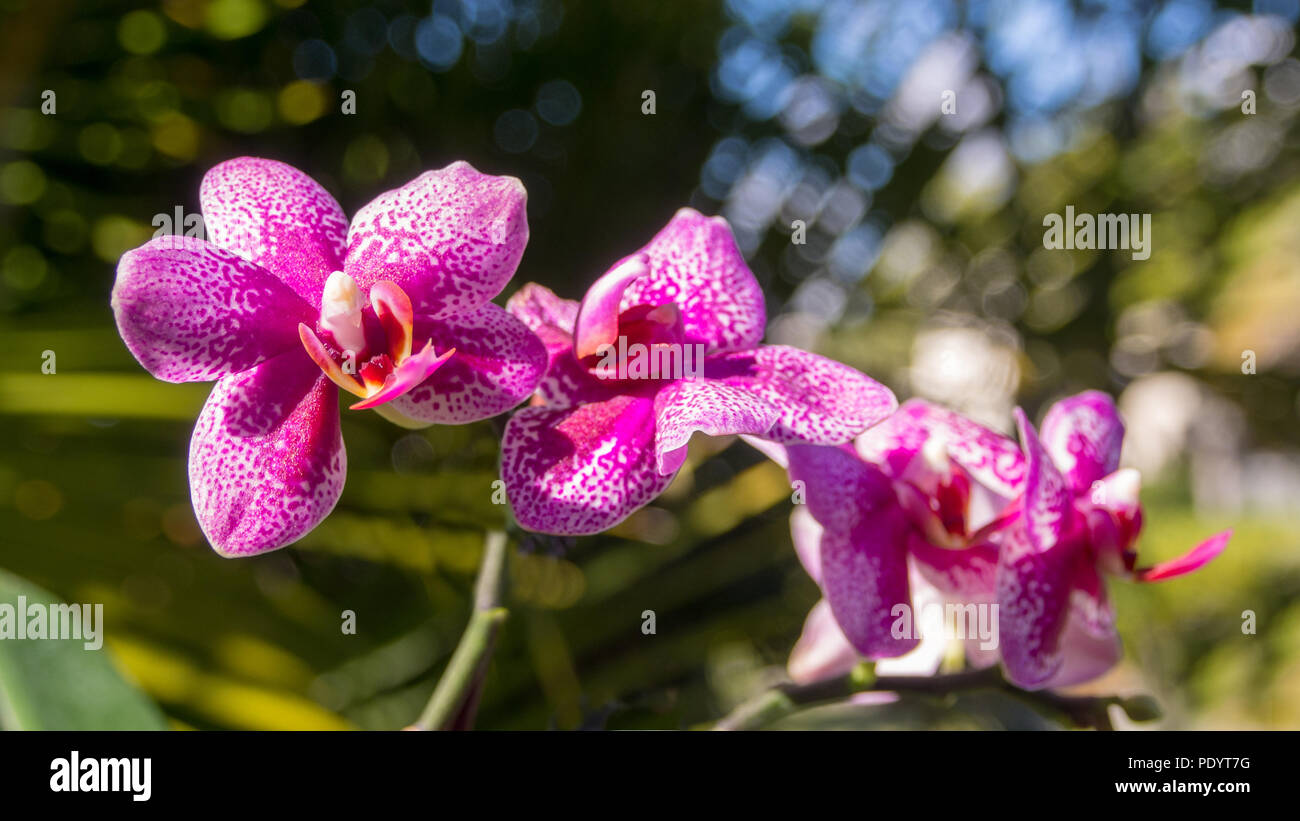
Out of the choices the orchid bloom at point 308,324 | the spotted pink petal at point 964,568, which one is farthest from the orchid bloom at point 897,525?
the orchid bloom at point 308,324

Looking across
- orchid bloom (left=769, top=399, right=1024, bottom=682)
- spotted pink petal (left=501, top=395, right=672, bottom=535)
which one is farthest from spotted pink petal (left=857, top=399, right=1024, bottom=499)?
spotted pink petal (left=501, top=395, right=672, bottom=535)

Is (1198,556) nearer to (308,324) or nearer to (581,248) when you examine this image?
(308,324)

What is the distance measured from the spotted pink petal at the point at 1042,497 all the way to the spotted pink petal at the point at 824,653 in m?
0.09

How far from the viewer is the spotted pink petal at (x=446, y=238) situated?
0.76 feet

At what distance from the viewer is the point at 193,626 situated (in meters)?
0.80

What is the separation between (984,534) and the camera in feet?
0.99

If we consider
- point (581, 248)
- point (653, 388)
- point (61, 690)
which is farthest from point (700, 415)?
point (581, 248)

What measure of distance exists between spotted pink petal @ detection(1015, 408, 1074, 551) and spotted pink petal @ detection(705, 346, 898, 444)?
5cm

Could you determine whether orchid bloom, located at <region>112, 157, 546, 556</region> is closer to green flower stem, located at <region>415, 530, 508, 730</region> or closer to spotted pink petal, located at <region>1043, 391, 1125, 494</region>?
green flower stem, located at <region>415, 530, 508, 730</region>

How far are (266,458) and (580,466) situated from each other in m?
0.08

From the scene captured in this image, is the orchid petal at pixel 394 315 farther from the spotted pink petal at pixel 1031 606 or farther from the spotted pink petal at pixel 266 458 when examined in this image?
the spotted pink petal at pixel 1031 606
